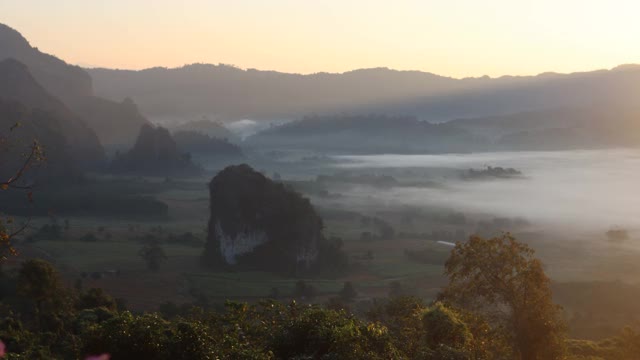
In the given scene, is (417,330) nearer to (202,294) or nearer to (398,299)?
(398,299)

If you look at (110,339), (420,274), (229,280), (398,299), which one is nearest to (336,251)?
(420,274)

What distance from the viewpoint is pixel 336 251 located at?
181500 mm

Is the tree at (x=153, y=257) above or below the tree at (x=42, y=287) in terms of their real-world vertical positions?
below

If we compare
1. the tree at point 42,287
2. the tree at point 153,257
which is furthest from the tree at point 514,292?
the tree at point 153,257

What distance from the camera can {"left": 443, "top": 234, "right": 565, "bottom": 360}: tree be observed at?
37531 mm

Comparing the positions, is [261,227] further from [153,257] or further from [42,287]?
[42,287]

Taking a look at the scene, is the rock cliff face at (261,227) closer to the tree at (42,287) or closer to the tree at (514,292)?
the tree at (42,287)

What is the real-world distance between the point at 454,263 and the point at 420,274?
131 metres

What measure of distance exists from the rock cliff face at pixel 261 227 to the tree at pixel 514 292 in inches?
5341

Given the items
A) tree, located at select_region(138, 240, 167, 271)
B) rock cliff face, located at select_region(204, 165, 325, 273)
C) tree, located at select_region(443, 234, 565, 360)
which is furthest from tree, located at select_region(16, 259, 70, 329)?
rock cliff face, located at select_region(204, 165, 325, 273)

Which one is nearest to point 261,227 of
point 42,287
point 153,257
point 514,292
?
point 153,257

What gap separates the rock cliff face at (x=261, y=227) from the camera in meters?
177

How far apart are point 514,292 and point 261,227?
14955cm

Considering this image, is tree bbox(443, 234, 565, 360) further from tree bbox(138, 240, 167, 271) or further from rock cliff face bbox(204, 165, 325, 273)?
rock cliff face bbox(204, 165, 325, 273)
